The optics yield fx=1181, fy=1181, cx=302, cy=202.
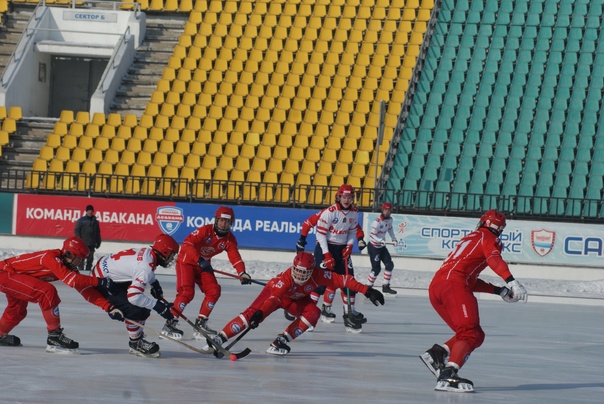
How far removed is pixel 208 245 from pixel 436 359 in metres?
4.84

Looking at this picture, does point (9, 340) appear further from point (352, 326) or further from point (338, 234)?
point (338, 234)

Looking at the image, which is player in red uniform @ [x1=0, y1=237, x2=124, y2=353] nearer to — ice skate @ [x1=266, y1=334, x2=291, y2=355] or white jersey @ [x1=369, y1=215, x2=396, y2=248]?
ice skate @ [x1=266, y1=334, x2=291, y2=355]

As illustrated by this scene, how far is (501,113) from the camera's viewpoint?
1339 inches

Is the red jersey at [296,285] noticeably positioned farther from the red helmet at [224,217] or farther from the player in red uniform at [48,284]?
the red helmet at [224,217]

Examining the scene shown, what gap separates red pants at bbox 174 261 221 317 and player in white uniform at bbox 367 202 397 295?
8.71m

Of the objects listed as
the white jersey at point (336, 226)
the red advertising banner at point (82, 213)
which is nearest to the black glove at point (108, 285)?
the white jersey at point (336, 226)

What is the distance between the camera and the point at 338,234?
17391 mm

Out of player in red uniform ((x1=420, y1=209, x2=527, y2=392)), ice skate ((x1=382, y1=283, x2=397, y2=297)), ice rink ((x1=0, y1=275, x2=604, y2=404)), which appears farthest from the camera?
ice skate ((x1=382, y1=283, x2=397, y2=297))

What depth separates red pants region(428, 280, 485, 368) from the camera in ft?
35.4

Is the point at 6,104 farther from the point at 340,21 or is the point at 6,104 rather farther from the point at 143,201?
the point at 340,21

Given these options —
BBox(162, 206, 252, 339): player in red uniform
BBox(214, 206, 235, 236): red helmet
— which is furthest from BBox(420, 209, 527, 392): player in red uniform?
BBox(214, 206, 235, 236): red helmet

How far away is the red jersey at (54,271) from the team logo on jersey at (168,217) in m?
16.8

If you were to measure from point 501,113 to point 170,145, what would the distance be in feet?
31.2

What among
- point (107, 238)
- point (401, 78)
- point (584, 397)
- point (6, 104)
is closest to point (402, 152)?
point (401, 78)
